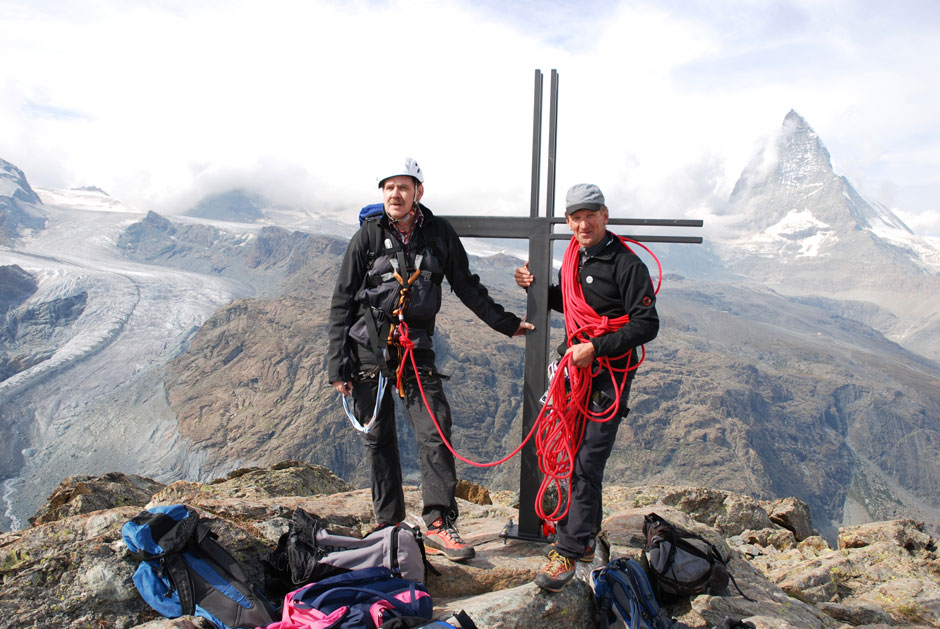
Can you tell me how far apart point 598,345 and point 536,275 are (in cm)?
139

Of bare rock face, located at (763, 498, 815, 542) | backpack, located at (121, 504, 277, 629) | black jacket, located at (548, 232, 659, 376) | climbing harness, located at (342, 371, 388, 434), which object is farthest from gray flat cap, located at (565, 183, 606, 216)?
bare rock face, located at (763, 498, 815, 542)

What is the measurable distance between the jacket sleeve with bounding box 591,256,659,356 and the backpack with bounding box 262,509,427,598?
99.4 inches

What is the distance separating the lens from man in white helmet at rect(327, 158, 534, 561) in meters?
6.13

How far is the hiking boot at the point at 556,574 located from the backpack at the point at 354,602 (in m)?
0.98

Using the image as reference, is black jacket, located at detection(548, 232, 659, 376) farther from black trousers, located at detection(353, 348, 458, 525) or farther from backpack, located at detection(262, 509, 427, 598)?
backpack, located at detection(262, 509, 427, 598)

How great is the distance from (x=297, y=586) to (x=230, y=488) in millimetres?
6487

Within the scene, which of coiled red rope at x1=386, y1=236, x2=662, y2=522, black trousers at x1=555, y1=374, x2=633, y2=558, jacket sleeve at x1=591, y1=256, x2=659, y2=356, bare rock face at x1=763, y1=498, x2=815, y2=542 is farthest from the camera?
bare rock face at x1=763, y1=498, x2=815, y2=542

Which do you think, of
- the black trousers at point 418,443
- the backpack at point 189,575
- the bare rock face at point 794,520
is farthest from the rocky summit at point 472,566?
the bare rock face at point 794,520

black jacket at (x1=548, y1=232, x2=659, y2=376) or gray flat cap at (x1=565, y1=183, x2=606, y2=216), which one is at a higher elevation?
gray flat cap at (x1=565, y1=183, x2=606, y2=216)

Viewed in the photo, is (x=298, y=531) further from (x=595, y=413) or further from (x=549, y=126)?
(x=549, y=126)

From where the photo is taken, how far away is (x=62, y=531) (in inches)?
219

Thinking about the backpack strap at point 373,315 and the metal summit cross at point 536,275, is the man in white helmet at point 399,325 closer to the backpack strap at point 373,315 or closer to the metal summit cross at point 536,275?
the backpack strap at point 373,315

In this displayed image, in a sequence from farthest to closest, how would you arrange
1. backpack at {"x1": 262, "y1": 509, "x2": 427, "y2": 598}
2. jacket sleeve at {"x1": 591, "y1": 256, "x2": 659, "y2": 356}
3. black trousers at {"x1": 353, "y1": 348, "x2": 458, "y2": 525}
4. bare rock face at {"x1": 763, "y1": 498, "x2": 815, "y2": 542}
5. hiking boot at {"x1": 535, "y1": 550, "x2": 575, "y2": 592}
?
1. bare rock face at {"x1": 763, "y1": 498, "x2": 815, "y2": 542}
2. black trousers at {"x1": 353, "y1": 348, "x2": 458, "y2": 525}
3. jacket sleeve at {"x1": 591, "y1": 256, "x2": 659, "y2": 356}
4. backpack at {"x1": 262, "y1": 509, "x2": 427, "y2": 598}
5. hiking boot at {"x1": 535, "y1": 550, "x2": 575, "y2": 592}

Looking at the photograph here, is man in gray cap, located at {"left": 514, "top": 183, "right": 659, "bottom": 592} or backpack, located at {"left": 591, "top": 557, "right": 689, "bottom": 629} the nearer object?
backpack, located at {"left": 591, "top": 557, "right": 689, "bottom": 629}
